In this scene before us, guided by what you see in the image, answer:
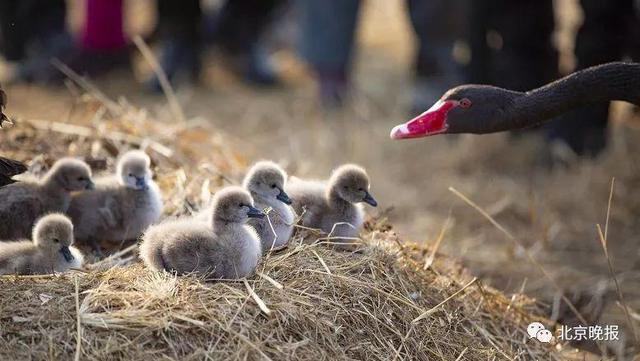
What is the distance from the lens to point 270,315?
4371mm

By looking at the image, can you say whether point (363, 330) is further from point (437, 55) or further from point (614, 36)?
point (437, 55)

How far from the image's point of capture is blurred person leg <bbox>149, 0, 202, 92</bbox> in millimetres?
10836

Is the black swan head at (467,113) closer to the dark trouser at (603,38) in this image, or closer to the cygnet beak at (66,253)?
the cygnet beak at (66,253)

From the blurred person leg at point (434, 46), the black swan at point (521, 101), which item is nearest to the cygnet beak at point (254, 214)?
the black swan at point (521, 101)

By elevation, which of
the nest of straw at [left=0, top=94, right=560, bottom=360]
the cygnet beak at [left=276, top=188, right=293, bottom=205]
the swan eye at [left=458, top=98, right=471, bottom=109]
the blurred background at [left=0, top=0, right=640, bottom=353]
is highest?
the swan eye at [left=458, top=98, right=471, bottom=109]

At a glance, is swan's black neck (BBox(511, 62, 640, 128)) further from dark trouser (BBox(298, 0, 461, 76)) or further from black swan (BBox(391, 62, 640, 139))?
dark trouser (BBox(298, 0, 461, 76))

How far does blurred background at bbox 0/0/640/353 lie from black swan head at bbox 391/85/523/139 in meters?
0.77

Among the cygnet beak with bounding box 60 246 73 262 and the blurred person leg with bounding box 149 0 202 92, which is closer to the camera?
the cygnet beak with bounding box 60 246 73 262

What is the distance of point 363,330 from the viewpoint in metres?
4.54

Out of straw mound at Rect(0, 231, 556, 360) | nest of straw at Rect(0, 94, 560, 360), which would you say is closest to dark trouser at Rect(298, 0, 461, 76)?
nest of straw at Rect(0, 94, 560, 360)

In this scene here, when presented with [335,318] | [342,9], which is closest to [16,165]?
[335,318]

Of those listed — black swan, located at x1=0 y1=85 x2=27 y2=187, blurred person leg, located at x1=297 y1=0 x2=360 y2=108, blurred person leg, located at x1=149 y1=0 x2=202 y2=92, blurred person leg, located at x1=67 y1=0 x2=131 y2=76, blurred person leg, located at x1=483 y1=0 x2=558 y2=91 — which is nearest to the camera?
black swan, located at x1=0 y1=85 x2=27 y2=187

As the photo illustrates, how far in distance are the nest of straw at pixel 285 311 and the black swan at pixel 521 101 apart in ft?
1.97

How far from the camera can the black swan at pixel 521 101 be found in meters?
5.00
